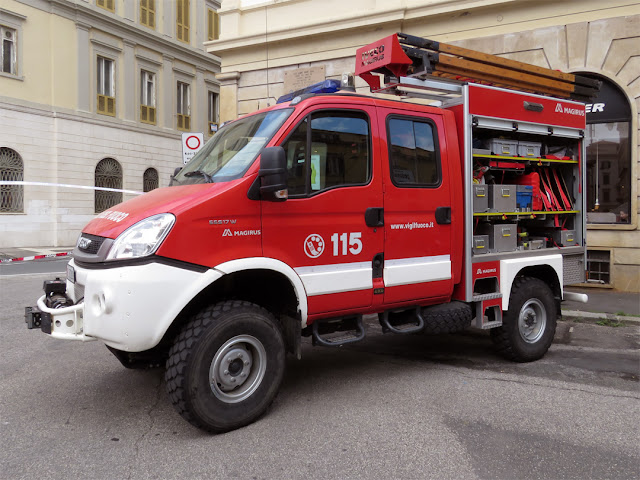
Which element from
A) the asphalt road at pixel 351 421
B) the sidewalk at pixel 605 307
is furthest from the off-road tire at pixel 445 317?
the sidewalk at pixel 605 307

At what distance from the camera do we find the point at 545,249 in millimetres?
5598

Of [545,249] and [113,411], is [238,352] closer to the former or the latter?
[113,411]

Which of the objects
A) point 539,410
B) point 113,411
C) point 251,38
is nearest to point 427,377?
point 539,410

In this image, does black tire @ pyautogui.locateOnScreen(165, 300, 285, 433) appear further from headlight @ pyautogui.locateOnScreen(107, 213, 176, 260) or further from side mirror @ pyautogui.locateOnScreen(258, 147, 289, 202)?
side mirror @ pyautogui.locateOnScreen(258, 147, 289, 202)

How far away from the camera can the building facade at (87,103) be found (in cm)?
1984

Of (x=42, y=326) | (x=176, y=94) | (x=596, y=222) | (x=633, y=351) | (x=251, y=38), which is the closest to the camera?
(x=42, y=326)

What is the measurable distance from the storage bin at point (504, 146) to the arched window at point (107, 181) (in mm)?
20788

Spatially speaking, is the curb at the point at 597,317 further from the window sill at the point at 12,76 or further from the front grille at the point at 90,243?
the window sill at the point at 12,76

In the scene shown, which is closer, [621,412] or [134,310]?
[134,310]

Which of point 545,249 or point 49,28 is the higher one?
point 49,28

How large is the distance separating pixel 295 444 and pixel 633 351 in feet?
15.2

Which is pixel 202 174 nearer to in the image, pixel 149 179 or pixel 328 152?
pixel 328 152

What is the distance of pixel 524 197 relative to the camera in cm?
551

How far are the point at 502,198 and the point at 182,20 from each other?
26.4 metres
